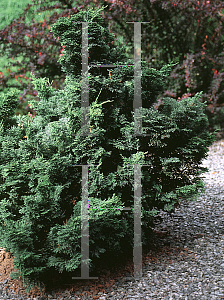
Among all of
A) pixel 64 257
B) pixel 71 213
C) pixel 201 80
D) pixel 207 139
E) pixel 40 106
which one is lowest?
pixel 64 257

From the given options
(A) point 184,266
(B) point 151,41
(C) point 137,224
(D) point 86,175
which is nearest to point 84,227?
(D) point 86,175

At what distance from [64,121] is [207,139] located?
4.58 feet

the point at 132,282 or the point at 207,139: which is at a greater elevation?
the point at 207,139

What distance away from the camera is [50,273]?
2717mm

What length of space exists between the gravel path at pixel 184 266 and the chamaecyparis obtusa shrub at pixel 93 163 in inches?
12.2

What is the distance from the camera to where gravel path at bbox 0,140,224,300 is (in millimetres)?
2475

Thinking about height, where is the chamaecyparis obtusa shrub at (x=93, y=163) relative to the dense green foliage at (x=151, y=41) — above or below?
below

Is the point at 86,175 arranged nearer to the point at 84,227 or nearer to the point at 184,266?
the point at 84,227

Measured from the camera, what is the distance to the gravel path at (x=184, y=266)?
8.12ft

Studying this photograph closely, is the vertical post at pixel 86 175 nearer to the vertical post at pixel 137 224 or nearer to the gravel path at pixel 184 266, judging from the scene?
the vertical post at pixel 137 224

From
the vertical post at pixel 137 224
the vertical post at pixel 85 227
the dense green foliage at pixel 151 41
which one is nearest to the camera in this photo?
the vertical post at pixel 85 227

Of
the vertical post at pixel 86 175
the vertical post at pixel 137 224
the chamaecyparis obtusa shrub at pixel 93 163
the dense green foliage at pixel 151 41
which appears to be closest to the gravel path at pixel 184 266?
the vertical post at pixel 137 224

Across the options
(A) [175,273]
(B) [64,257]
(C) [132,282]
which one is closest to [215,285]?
(A) [175,273]

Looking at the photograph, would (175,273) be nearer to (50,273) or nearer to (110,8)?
(50,273)
